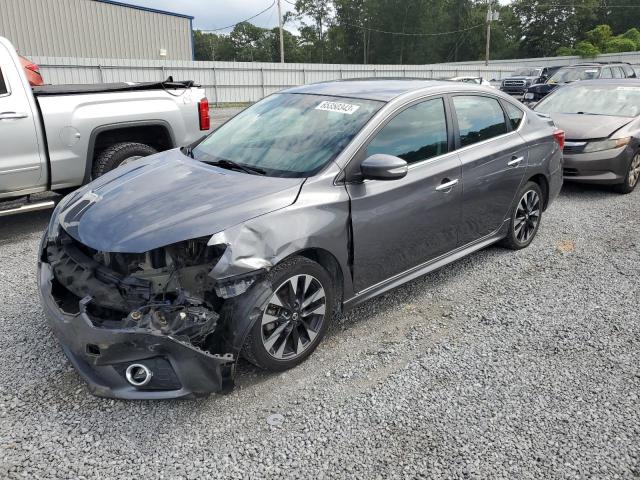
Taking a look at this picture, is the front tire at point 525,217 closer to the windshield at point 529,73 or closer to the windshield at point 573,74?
the windshield at point 573,74

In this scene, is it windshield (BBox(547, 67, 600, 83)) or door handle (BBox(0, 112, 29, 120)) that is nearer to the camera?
door handle (BBox(0, 112, 29, 120))

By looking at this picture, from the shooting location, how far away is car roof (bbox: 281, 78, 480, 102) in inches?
150

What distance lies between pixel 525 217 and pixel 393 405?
293 cm

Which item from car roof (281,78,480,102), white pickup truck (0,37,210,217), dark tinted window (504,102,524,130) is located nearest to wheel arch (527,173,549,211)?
dark tinted window (504,102,524,130)

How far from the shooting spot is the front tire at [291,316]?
9.37 feet

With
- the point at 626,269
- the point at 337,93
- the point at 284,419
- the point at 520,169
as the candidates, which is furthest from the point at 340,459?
the point at 626,269

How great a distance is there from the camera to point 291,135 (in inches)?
144

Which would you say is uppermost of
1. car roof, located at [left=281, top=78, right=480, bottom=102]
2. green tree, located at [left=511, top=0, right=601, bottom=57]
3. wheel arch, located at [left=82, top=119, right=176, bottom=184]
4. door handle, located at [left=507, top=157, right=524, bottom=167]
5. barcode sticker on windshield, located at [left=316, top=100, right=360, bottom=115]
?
green tree, located at [left=511, top=0, right=601, bottom=57]

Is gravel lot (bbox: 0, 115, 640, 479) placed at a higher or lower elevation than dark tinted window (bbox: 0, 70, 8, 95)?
lower

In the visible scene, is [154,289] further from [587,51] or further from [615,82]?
[587,51]

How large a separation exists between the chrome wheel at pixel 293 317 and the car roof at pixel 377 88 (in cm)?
153

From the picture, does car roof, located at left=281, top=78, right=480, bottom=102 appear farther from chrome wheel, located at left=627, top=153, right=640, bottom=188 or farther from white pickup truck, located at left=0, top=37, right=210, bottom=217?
chrome wheel, located at left=627, top=153, right=640, bottom=188

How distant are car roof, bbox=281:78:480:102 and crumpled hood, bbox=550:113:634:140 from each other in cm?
346

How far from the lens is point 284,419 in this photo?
2725mm
